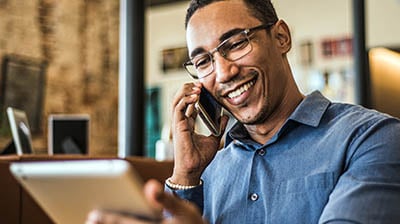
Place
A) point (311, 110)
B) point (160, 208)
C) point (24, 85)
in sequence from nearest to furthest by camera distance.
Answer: point (160, 208), point (311, 110), point (24, 85)

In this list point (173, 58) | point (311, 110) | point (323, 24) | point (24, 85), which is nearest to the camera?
point (311, 110)

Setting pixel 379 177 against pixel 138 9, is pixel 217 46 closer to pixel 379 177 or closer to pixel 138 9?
pixel 379 177

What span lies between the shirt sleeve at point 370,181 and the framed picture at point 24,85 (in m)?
2.13

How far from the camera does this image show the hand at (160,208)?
2.78 feet

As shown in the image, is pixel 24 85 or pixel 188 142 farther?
pixel 24 85

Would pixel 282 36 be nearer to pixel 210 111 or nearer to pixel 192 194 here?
pixel 210 111

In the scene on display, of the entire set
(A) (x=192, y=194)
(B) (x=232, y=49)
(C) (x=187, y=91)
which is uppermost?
(B) (x=232, y=49)

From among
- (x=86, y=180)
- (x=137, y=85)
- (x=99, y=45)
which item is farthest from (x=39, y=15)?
(x=86, y=180)

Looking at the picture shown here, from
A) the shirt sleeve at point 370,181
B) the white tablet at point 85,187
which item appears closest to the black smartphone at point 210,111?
the shirt sleeve at point 370,181

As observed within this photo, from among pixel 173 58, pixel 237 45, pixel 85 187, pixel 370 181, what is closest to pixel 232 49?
pixel 237 45

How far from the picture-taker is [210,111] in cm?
175

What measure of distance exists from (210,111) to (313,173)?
A: 448 millimetres

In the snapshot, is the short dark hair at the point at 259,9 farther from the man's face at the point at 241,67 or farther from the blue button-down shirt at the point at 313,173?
the blue button-down shirt at the point at 313,173

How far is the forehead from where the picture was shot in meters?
1.60
